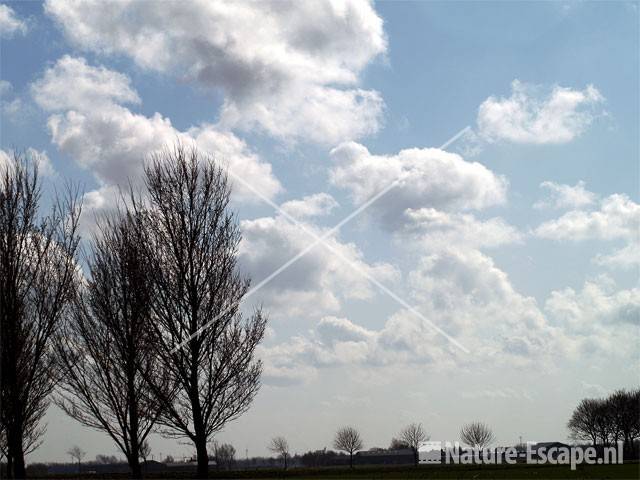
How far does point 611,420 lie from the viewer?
98.7 m

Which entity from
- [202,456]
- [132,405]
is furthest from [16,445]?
[202,456]

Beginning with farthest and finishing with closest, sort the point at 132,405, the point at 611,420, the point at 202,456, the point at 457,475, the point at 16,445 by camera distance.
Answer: the point at 611,420 → the point at 457,475 → the point at 202,456 → the point at 132,405 → the point at 16,445

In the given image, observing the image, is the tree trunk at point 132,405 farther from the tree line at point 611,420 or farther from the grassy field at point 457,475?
the tree line at point 611,420

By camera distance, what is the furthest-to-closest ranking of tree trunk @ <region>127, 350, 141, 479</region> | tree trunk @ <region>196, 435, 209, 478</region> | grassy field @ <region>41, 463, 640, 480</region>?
grassy field @ <region>41, 463, 640, 480</region>
tree trunk @ <region>196, 435, 209, 478</region>
tree trunk @ <region>127, 350, 141, 479</region>

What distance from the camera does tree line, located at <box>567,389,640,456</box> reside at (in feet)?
316

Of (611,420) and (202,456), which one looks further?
(611,420)

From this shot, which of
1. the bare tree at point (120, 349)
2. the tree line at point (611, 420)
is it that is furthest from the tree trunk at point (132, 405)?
the tree line at point (611, 420)

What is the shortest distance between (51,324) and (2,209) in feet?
11.8

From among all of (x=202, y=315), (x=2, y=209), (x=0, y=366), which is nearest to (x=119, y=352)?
(x=202, y=315)

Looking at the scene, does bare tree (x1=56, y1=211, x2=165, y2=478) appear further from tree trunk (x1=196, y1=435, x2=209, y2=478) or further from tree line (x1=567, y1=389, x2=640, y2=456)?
tree line (x1=567, y1=389, x2=640, y2=456)

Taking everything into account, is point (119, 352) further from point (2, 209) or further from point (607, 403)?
point (607, 403)

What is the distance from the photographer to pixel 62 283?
1912 centimetres

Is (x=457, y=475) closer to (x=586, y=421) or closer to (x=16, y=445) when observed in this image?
(x=16, y=445)

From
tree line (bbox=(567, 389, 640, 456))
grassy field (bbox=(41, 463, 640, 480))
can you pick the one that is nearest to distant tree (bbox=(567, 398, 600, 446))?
tree line (bbox=(567, 389, 640, 456))
